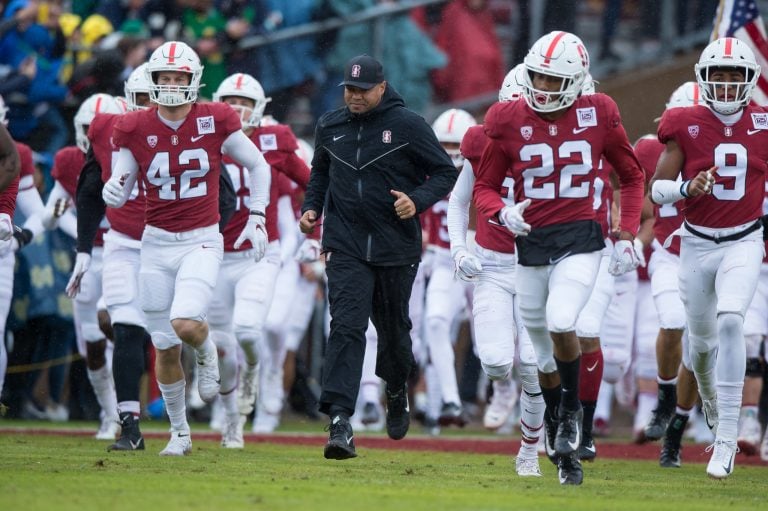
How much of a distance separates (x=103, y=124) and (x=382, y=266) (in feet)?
7.80

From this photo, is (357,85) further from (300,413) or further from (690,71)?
(690,71)

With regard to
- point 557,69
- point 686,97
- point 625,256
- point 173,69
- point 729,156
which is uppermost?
point 557,69

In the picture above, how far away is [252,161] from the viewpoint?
9102 millimetres

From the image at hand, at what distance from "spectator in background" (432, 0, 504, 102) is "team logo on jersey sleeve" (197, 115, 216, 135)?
7109mm

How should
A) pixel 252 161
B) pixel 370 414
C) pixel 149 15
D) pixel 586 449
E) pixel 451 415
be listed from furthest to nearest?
pixel 149 15 < pixel 370 414 < pixel 451 415 < pixel 586 449 < pixel 252 161

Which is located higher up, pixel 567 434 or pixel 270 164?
pixel 270 164

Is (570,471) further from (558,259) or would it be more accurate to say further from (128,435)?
(128,435)

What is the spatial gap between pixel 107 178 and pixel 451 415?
3518mm

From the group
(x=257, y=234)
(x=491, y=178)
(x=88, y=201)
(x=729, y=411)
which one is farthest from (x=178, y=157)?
(x=729, y=411)

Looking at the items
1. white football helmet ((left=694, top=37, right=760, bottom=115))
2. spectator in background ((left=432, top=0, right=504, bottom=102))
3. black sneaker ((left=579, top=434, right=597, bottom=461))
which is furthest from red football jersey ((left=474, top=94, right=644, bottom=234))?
spectator in background ((left=432, top=0, right=504, bottom=102))

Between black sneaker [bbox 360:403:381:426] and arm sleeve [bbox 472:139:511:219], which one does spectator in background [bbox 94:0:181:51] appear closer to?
black sneaker [bbox 360:403:381:426]

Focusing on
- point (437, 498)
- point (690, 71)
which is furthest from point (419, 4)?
point (437, 498)

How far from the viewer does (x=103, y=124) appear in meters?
9.84

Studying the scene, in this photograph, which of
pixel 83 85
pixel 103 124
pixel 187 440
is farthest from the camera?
pixel 83 85
